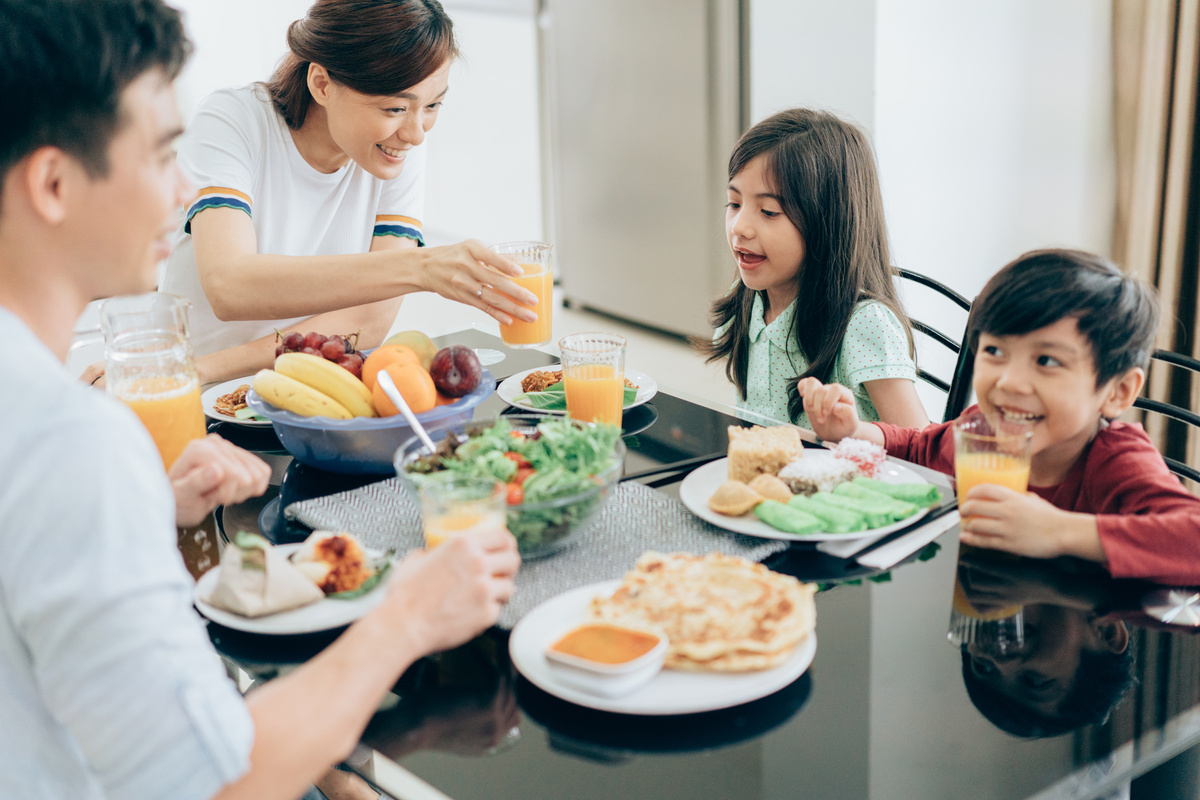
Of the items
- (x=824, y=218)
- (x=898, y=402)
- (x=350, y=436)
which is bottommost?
(x=898, y=402)

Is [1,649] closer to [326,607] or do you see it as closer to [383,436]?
[326,607]

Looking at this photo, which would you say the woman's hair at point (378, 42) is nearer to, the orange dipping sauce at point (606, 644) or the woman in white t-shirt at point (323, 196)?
the woman in white t-shirt at point (323, 196)

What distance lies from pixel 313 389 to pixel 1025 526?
97 centimetres

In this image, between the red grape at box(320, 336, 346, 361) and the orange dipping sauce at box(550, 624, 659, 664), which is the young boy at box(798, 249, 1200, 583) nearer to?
the orange dipping sauce at box(550, 624, 659, 664)

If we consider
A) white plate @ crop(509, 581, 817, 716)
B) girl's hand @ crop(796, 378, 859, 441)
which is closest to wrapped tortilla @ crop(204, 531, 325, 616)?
white plate @ crop(509, 581, 817, 716)

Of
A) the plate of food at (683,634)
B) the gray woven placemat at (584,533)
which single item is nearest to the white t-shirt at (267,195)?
the gray woven placemat at (584,533)

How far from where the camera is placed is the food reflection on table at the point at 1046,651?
889 mm

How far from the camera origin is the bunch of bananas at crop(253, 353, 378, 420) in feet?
4.67

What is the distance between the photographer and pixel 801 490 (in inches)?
51.5

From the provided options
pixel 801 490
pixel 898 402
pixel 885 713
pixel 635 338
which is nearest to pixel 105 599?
pixel 885 713

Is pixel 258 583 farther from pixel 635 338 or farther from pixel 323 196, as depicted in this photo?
pixel 635 338

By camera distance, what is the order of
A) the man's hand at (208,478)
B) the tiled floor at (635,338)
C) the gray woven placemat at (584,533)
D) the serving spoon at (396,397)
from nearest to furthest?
the gray woven placemat at (584,533), the man's hand at (208,478), the serving spoon at (396,397), the tiled floor at (635,338)

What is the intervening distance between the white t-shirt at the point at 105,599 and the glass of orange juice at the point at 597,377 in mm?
899

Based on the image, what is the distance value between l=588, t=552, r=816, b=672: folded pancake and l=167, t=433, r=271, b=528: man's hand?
52 cm
